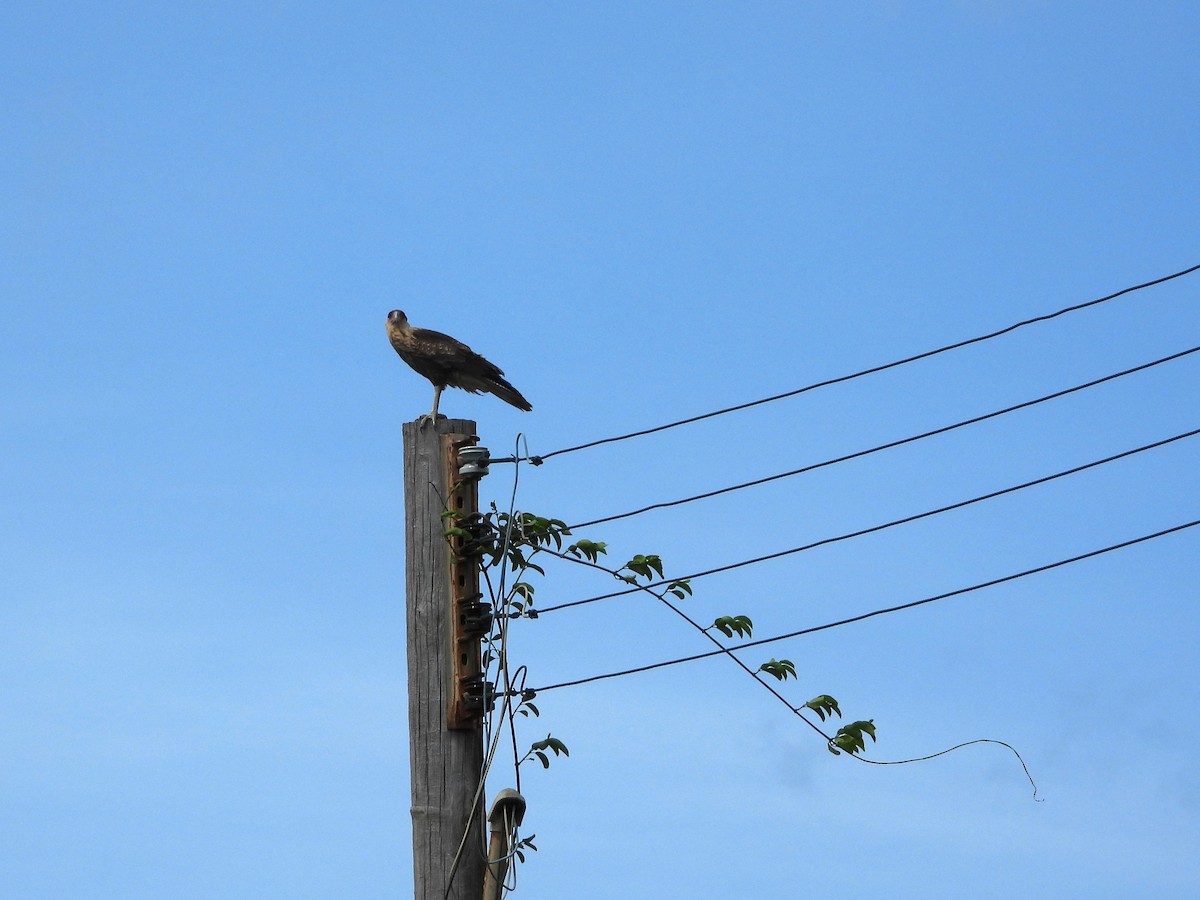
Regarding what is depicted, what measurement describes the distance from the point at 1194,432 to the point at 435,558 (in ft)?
12.4

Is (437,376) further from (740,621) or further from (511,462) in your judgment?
(740,621)

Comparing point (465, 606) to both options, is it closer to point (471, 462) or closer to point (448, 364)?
point (471, 462)

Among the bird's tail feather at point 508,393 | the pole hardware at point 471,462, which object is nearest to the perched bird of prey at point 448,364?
the bird's tail feather at point 508,393

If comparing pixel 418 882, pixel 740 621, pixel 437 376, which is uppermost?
pixel 437 376

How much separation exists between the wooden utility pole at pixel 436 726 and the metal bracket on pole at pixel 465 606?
0.04ft

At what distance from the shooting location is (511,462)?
6199 mm

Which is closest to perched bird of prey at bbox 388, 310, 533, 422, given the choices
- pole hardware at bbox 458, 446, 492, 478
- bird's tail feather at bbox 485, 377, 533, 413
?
bird's tail feather at bbox 485, 377, 533, 413

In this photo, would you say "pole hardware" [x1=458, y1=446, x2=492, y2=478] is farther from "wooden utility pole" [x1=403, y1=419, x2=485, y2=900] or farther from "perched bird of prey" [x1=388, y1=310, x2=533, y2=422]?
"perched bird of prey" [x1=388, y1=310, x2=533, y2=422]

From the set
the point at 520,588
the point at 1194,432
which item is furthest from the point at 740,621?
the point at 1194,432

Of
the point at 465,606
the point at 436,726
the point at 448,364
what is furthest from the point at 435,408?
the point at 436,726

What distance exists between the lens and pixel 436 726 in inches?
225

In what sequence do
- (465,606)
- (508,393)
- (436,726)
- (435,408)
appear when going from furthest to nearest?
1. (508,393)
2. (435,408)
3. (465,606)
4. (436,726)

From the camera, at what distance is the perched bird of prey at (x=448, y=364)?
251 inches

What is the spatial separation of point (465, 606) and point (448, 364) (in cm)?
121
